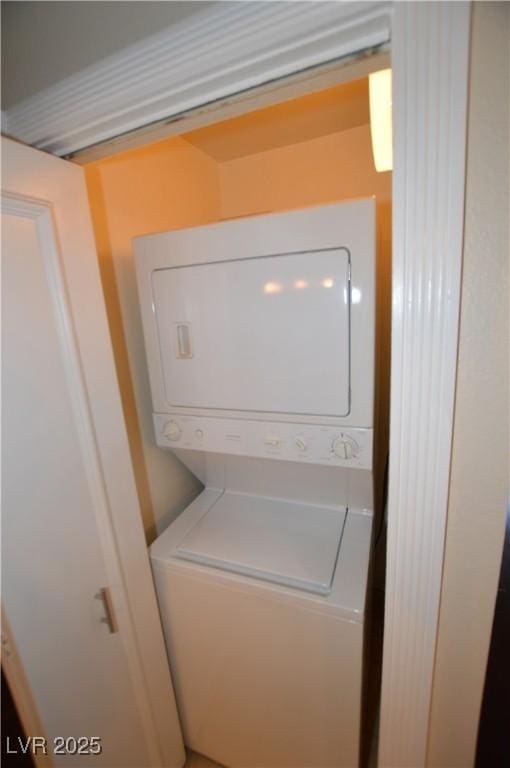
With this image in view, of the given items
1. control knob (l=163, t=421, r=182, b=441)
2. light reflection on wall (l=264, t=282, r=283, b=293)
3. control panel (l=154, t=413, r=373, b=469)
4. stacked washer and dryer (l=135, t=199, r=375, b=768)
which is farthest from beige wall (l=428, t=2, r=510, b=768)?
control knob (l=163, t=421, r=182, b=441)

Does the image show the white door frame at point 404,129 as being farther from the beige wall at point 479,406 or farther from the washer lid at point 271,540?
the washer lid at point 271,540

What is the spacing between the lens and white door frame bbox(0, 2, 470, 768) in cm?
59

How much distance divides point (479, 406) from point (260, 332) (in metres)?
0.74

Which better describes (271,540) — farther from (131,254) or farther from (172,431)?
(131,254)

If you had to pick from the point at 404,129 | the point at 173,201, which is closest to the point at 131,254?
the point at 173,201

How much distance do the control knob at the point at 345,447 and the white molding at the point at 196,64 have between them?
3.38ft

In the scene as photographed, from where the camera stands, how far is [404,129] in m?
0.63

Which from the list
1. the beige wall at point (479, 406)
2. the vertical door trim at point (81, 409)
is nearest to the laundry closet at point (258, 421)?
the vertical door trim at point (81, 409)

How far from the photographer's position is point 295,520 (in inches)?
63.6

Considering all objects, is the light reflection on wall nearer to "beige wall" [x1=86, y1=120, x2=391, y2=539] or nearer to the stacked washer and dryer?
the stacked washer and dryer

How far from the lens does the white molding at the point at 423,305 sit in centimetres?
58

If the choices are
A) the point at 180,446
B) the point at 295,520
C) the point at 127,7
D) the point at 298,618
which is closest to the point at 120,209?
the point at 127,7

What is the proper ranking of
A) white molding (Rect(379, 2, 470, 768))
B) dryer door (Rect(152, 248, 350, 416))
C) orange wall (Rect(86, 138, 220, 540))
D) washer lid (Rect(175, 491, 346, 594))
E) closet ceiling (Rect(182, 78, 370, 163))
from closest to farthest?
white molding (Rect(379, 2, 470, 768)) < dryer door (Rect(152, 248, 350, 416)) < washer lid (Rect(175, 491, 346, 594)) < orange wall (Rect(86, 138, 220, 540)) < closet ceiling (Rect(182, 78, 370, 163))

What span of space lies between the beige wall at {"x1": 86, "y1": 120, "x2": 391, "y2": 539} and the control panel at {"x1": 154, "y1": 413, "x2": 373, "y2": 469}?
1.00ft
